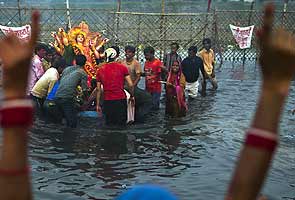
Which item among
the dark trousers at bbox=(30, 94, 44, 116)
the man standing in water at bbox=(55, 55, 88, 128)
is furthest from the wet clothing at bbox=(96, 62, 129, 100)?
the dark trousers at bbox=(30, 94, 44, 116)

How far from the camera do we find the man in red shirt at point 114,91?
8.52 meters

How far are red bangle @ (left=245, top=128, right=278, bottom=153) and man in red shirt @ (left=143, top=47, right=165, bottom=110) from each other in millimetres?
8920

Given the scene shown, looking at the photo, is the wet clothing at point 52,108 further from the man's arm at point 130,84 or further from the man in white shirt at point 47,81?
the man's arm at point 130,84

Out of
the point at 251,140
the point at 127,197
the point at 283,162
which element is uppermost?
the point at 251,140

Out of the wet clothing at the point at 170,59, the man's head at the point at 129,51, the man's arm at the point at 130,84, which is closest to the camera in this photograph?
the man's arm at the point at 130,84

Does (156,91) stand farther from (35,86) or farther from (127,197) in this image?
(127,197)

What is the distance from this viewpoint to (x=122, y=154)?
25.2 feet

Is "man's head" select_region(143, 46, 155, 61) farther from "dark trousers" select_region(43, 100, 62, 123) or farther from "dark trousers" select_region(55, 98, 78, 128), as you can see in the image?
"dark trousers" select_region(43, 100, 62, 123)

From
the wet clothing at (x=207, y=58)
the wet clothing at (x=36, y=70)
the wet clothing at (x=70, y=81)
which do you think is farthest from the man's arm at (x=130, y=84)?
the wet clothing at (x=207, y=58)

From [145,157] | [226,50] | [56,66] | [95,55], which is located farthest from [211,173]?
[226,50]

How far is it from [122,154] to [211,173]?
1494 mm

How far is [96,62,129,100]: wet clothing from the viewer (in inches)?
335

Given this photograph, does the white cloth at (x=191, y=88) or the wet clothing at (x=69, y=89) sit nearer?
the wet clothing at (x=69, y=89)

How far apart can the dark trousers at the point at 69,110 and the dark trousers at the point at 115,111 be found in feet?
1.74
